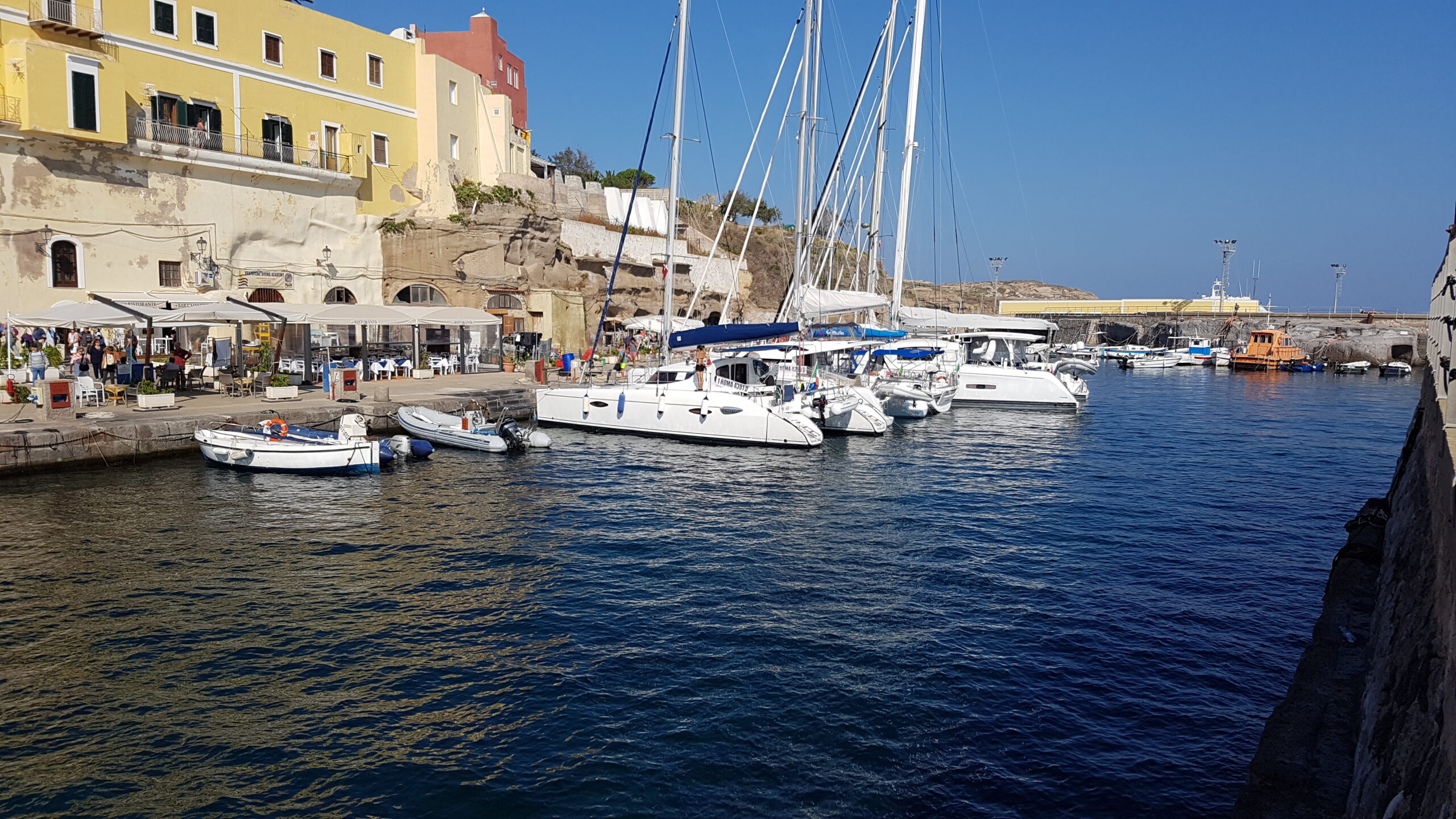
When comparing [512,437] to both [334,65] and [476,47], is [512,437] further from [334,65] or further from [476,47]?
[476,47]

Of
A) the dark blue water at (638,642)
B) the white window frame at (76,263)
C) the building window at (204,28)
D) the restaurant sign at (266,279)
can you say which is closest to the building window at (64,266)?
the white window frame at (76,263)

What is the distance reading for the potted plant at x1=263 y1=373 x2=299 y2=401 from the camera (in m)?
23.4

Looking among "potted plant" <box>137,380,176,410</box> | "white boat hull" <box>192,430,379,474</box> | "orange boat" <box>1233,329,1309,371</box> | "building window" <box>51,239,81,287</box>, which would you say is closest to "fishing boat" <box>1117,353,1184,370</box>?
"orange boat" <box>1233,329,1309,371</box>

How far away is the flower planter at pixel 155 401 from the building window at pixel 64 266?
28.6 feet

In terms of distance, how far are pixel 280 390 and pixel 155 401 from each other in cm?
298

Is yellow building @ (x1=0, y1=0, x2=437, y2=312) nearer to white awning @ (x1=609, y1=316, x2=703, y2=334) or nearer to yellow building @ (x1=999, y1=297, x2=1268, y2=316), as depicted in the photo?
white awning @ (x1=609, y1=316, x2=703, y2=334)

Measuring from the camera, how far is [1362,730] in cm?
678

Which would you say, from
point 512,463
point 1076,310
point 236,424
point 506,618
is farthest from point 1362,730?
point 1076,310

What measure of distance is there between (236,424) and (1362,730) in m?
20.0

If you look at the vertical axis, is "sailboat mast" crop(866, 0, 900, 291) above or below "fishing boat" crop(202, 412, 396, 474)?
above

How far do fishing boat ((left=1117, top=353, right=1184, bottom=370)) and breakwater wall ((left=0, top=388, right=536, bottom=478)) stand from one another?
53952 millimetres

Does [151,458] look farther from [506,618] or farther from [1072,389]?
[1072,389]

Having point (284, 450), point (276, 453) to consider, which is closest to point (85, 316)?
point (276, 453)

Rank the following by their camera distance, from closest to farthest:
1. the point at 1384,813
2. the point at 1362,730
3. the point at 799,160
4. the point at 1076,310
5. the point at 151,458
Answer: the point at 1384,813
the point at 1362,730
the point at 151,458
the point at 799,160
the point at 1076,310
